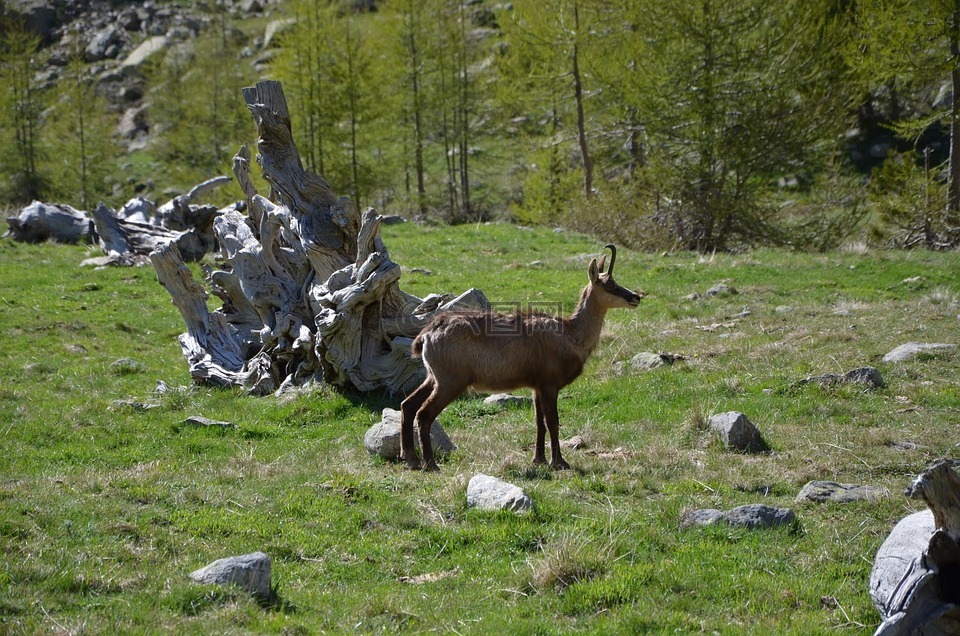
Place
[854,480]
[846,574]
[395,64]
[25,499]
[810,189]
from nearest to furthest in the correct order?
[846,574] → [25,499] → [854,480] → [810,189] → [395,64]

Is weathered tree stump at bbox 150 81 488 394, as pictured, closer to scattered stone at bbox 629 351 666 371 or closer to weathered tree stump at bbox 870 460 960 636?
scattered stone at bbox 629 351 666 371

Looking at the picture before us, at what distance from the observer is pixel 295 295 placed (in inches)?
519

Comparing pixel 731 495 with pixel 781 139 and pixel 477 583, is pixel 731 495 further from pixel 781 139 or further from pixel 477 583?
pixel 781 139

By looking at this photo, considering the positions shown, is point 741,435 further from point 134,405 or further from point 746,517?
point 134,405

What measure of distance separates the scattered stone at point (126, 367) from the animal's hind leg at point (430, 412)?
6.84m

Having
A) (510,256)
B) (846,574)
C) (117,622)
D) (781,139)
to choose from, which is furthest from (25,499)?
(781,139)

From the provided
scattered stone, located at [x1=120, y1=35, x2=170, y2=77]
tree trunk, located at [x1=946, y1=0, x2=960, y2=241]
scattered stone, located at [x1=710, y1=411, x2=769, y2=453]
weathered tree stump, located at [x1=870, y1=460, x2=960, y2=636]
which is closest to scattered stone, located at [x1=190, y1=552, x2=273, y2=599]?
weathered tree stump, located at [x1=870, y1=460, x2=960, y2=636]

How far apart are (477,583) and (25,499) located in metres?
4.02

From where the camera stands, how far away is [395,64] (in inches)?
1560

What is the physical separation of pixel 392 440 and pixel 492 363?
1.40 metres

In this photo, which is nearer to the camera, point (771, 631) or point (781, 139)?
point (771, 631)

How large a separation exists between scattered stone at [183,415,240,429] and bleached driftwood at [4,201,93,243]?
52.0 feet

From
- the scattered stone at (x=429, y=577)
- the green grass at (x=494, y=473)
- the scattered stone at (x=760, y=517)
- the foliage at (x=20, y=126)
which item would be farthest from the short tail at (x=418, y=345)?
the foliage at (x=20, y=126)

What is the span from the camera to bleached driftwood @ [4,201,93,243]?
80.6 ft
